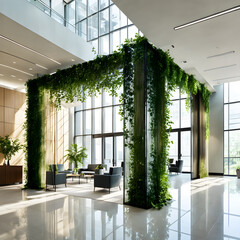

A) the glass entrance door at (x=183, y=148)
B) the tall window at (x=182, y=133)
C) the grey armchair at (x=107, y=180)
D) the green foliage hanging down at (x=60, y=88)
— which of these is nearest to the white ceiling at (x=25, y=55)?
the green foliage hanging down at (x=60, y=88)

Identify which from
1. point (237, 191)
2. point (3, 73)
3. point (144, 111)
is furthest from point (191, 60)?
point (3, 73)

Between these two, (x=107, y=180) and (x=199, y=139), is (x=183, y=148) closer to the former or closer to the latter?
(x=199, y=139)

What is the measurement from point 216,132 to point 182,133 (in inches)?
79.1

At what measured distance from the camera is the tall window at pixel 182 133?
14242 millimetres

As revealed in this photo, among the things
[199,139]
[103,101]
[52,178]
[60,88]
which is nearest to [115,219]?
[52,178]

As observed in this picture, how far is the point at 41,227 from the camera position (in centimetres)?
451

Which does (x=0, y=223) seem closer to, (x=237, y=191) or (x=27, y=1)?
(x=27, y=1)

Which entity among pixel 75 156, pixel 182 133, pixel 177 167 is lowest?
pixel 177 167

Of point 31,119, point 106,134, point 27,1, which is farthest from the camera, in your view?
point 106,134

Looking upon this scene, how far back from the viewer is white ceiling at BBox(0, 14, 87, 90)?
22.7ft

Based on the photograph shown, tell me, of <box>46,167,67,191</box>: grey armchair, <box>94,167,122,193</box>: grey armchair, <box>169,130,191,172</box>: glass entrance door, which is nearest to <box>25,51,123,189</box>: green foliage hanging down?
<box>46,167,67,191</box>: grey armchair

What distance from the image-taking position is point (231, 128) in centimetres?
1273

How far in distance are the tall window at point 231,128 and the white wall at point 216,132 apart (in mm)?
212

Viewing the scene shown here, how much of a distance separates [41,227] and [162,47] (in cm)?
558
